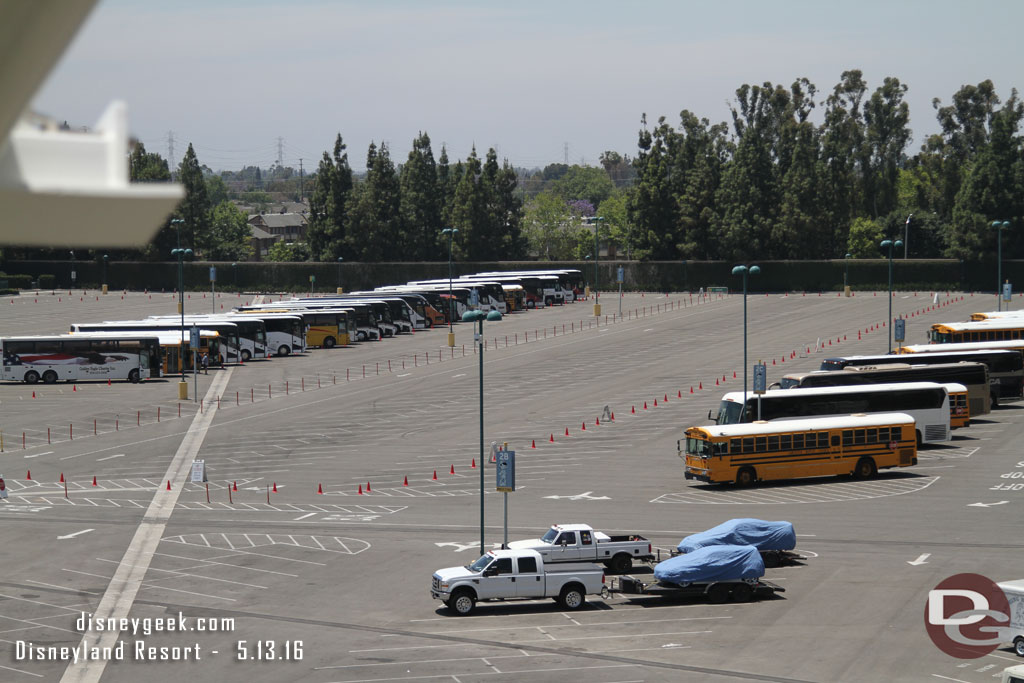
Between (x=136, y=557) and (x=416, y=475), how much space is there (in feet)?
52.2

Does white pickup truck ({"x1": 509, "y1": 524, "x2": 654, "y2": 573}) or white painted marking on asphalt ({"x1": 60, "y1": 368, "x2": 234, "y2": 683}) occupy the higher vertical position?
white pickup truck ({"x1": 509, "y1": 524, "x2": 654, "y2": 573})

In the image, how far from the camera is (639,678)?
25906mm

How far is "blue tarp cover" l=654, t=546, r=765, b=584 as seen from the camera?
107 feet

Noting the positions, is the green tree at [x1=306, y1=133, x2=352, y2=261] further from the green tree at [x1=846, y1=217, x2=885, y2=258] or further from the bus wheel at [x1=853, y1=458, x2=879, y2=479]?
the bus wheel at [x1=853, y1=458, x2=879, y2=479]

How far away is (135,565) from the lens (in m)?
36.8

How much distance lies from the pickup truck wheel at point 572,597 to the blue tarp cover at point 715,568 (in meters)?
2.22

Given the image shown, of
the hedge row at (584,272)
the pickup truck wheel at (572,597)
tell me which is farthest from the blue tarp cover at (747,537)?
the hedge row at (584,272)

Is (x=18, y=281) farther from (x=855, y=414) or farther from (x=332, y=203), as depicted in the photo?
(x=855, y=414)

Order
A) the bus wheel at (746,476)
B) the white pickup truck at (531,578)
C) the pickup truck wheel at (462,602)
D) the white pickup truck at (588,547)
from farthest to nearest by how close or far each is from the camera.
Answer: the bus wheel at (746,476) < the white pickup truck at (588,547) < the white pickup truck at (531,578) < the pickup truck wheel at (462,602)

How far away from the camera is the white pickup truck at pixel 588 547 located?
115ft

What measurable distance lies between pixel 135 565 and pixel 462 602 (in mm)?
11444

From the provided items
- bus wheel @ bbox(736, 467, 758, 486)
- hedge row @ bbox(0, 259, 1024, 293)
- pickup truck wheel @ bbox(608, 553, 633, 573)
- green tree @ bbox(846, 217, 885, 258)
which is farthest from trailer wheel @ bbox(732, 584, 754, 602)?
green tree @ bbox(846, 217, 885, 258)

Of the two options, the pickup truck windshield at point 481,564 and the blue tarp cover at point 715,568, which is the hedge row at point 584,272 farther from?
the pickup truck windshield at point 481,564

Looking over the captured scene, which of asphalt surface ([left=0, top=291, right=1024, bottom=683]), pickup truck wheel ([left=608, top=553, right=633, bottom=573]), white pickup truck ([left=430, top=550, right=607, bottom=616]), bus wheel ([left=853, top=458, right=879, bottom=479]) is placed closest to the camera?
asphalt surface ([left=0, top=291, right=1024, bottom=683])
